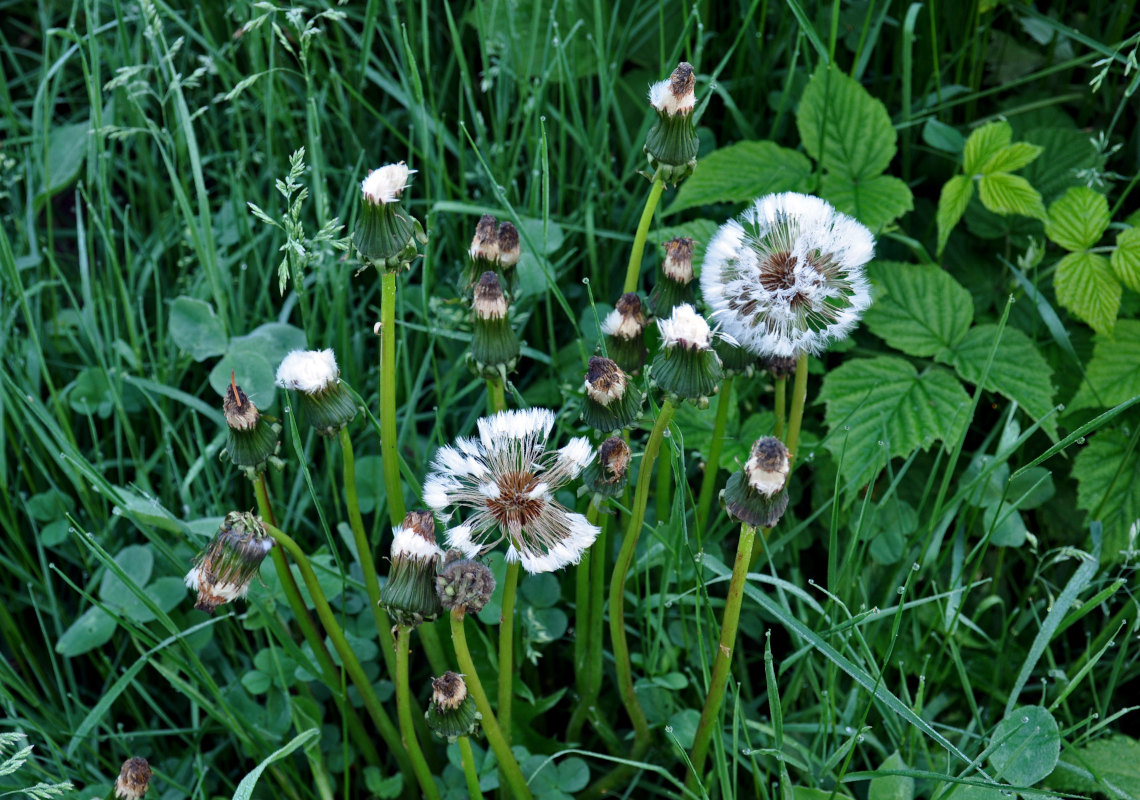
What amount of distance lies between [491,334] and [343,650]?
507 millimetres

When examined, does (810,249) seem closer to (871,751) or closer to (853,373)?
(853,373)

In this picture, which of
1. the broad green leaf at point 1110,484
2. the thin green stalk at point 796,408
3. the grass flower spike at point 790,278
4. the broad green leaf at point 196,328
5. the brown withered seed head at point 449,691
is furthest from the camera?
the broad green leaf at point 196,328

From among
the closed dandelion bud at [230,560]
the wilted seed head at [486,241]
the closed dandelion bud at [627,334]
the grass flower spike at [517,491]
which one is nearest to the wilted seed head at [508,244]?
the wilted seed head at [486,241]

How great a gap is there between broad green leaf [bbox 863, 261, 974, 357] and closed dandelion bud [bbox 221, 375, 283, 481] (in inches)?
44.2

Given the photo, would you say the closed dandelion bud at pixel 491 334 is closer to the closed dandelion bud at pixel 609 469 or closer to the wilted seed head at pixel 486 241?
the wilted seed head at pixel 486 241

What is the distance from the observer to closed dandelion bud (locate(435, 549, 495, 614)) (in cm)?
119

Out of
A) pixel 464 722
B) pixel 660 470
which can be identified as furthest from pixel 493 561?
pixel 464 722

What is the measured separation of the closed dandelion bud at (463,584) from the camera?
1187mm

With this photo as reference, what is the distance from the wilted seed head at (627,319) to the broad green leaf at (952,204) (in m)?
0.76

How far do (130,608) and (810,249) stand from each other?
129 centimetres

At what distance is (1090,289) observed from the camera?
6.40 ft

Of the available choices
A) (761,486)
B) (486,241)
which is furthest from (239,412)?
(761,486)

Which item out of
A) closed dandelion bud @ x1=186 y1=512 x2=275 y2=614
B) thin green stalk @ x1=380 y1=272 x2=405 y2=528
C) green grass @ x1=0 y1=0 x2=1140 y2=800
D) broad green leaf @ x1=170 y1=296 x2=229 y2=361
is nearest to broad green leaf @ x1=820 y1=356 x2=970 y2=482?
green grass @ x1=0 y1=0 x2=1140 y2=800

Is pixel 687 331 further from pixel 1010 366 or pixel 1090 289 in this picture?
pixel 1090 289
